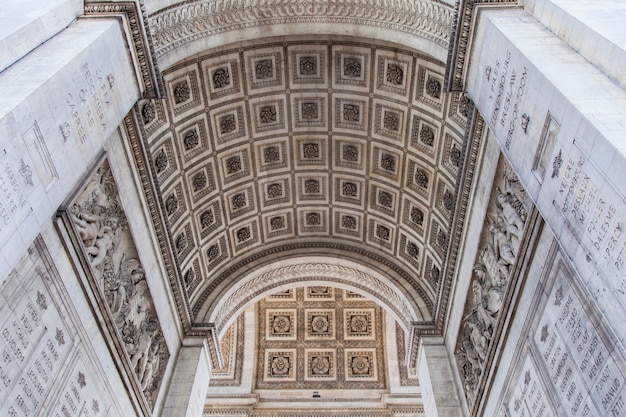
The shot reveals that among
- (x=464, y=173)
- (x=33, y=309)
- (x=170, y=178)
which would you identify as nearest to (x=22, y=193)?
(x=33, y=309)

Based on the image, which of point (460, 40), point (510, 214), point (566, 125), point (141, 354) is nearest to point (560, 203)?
point (566, 125)

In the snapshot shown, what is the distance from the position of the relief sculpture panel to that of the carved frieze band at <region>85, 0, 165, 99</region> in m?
1.85

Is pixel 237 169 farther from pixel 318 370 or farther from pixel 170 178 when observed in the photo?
pixel 318 370

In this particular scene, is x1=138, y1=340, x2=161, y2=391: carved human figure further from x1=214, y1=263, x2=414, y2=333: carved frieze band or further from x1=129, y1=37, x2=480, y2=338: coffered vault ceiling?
x1=214, y1=263, x2=414, y2=333: carved frieze band

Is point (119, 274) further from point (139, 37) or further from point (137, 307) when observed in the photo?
point (139, 37)

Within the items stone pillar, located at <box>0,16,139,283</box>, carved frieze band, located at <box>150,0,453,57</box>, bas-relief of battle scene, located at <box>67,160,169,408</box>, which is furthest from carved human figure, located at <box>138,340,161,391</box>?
carved frieze band, located at <box>150,0,453,57</box>

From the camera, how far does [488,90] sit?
34.3 ft

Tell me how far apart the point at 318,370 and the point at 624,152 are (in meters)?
20.9

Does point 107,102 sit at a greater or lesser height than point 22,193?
greater

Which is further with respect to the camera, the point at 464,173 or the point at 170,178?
the point at 170,178

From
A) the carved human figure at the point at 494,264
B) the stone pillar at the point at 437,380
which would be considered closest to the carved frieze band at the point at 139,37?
the carved human figure at the point at 494,264

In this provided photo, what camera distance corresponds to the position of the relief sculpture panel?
1057 centimetres

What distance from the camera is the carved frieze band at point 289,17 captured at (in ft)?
40.4

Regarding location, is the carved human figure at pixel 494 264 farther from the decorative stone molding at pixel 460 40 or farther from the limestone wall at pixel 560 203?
the decorative stone molding at pixel 460 40
